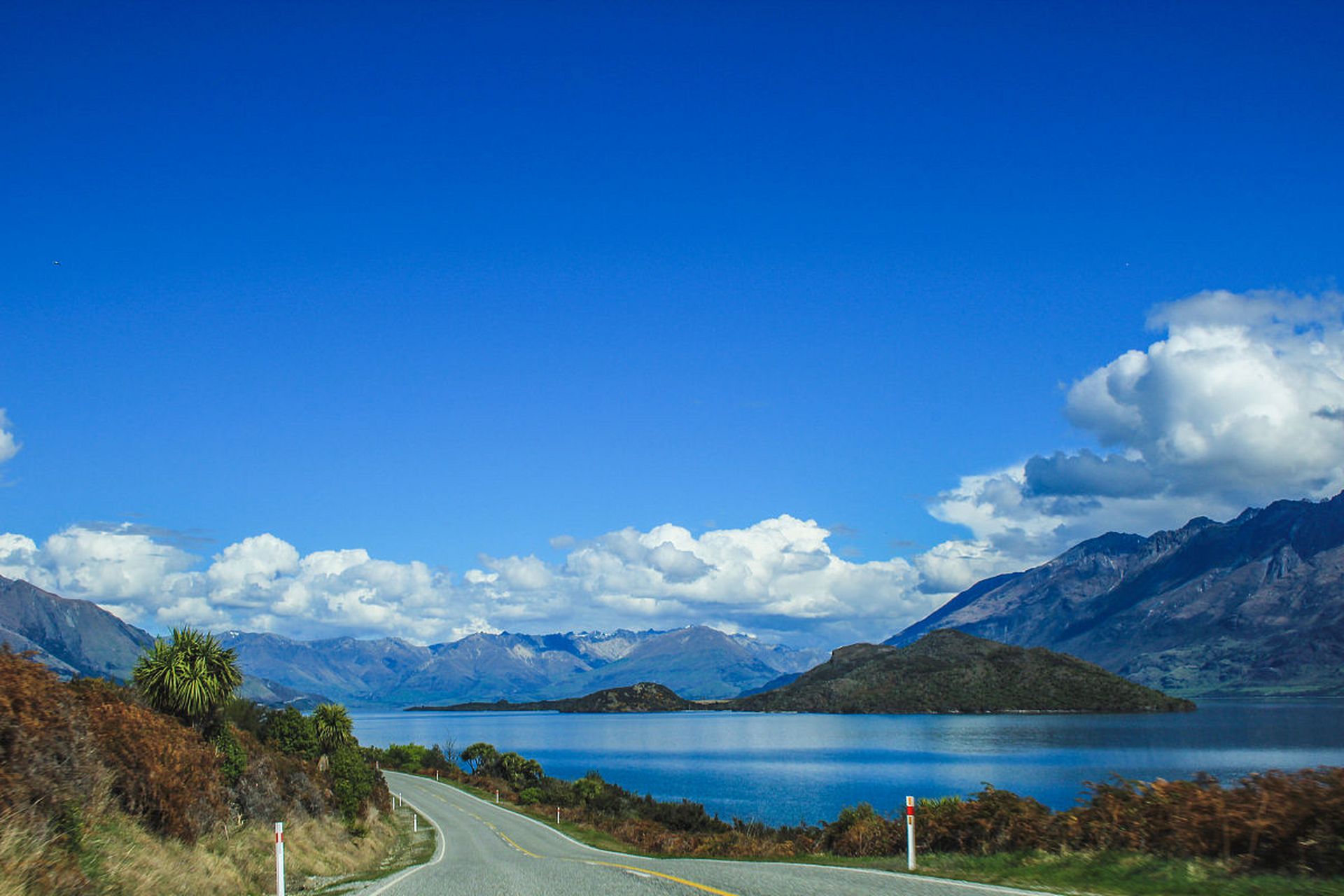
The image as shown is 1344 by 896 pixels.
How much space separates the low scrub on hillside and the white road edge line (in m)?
2.55

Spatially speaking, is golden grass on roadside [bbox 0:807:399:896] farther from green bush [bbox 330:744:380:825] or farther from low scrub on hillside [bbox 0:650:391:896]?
green bush [bbox 330:744:380:825]

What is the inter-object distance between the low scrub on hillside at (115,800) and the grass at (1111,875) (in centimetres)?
1222

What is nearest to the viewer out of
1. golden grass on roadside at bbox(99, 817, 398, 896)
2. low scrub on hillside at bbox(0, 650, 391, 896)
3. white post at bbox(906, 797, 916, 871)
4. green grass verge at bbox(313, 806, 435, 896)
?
low scrub on hillside at bbox(0, 650, 391, 896)

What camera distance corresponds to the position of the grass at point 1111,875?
1186cm

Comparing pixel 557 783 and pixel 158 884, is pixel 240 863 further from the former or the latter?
pixel 557 783

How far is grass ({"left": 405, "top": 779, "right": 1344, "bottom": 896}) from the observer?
11.9 m

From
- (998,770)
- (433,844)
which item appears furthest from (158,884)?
(998,770)

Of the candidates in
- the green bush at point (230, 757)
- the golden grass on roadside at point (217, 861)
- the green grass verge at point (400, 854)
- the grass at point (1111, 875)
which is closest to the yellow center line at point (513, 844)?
the green grass verge at point (400, 854)

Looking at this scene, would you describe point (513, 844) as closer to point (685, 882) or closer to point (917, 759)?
point (685, 882)

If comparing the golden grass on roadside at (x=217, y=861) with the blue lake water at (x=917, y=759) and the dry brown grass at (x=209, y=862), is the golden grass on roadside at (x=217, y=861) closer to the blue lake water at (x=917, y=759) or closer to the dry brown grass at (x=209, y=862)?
the dry brown grass at (x=209, y=862)

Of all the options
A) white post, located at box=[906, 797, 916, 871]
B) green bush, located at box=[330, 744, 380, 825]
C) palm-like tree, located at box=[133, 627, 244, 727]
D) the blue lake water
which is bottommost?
the blue lake water

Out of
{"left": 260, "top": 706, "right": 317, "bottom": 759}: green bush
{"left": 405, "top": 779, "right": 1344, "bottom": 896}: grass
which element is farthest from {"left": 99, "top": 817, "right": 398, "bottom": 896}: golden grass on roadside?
{"left": 260, "top": 706, "right": 317, "bottom": 759}: green bush

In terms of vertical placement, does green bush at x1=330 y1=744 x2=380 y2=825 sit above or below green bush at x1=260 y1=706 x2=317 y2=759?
below

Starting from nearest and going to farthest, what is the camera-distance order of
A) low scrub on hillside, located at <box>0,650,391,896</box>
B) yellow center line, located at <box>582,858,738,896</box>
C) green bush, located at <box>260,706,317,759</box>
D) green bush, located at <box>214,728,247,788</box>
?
low scrub on hillside, located at <box>0,650,391,896</box>, yellow center line, located at <box>582,858,738,896</box>, green bush, located at <box>214,728,247,788</box>, green bush, located at <box>260,706,317,759</box>
